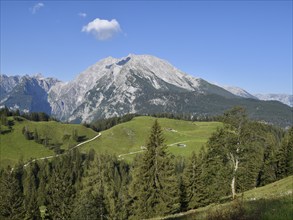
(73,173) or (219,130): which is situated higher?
(219,130)

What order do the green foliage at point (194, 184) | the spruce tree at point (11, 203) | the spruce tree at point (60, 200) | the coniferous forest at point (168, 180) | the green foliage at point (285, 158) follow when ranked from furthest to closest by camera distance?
the green foliage at point (285, 158), the spruce tree at point (60, 200), the spruce tree at point (11, 203), the green foliage at point (194, 184), the coniferous forest at point (168, 180)

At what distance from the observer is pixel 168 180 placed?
58.6 meters

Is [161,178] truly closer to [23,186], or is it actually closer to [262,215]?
[262,215]

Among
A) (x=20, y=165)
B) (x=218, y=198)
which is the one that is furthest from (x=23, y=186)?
(x=218, y=198)

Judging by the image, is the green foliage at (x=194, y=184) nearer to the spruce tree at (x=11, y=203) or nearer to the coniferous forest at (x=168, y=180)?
the coniferous forest at (x=168, y=180)

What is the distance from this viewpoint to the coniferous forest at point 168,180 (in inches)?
2087

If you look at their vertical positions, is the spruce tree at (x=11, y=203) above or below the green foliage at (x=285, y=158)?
below

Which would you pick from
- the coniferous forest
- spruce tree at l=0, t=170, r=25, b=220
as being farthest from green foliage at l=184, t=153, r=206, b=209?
spruce tree at l=0, t=170, r=25, b=220

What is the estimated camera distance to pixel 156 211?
57.1 metres

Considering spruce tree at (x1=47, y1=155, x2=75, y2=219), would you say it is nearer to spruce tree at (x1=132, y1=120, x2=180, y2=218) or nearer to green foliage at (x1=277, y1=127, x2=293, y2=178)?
spruce tree at (x1=132, y1=120, x2=180, y2=218)

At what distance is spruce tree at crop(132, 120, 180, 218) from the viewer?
57000mm

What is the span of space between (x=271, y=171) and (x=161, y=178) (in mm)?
51547

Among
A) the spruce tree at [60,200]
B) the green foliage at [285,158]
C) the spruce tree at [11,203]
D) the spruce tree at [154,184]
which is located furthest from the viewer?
the green foliage at [285,158]

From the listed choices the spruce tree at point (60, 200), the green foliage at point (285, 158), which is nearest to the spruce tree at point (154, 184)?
the spruce tree at point (60, 200)
